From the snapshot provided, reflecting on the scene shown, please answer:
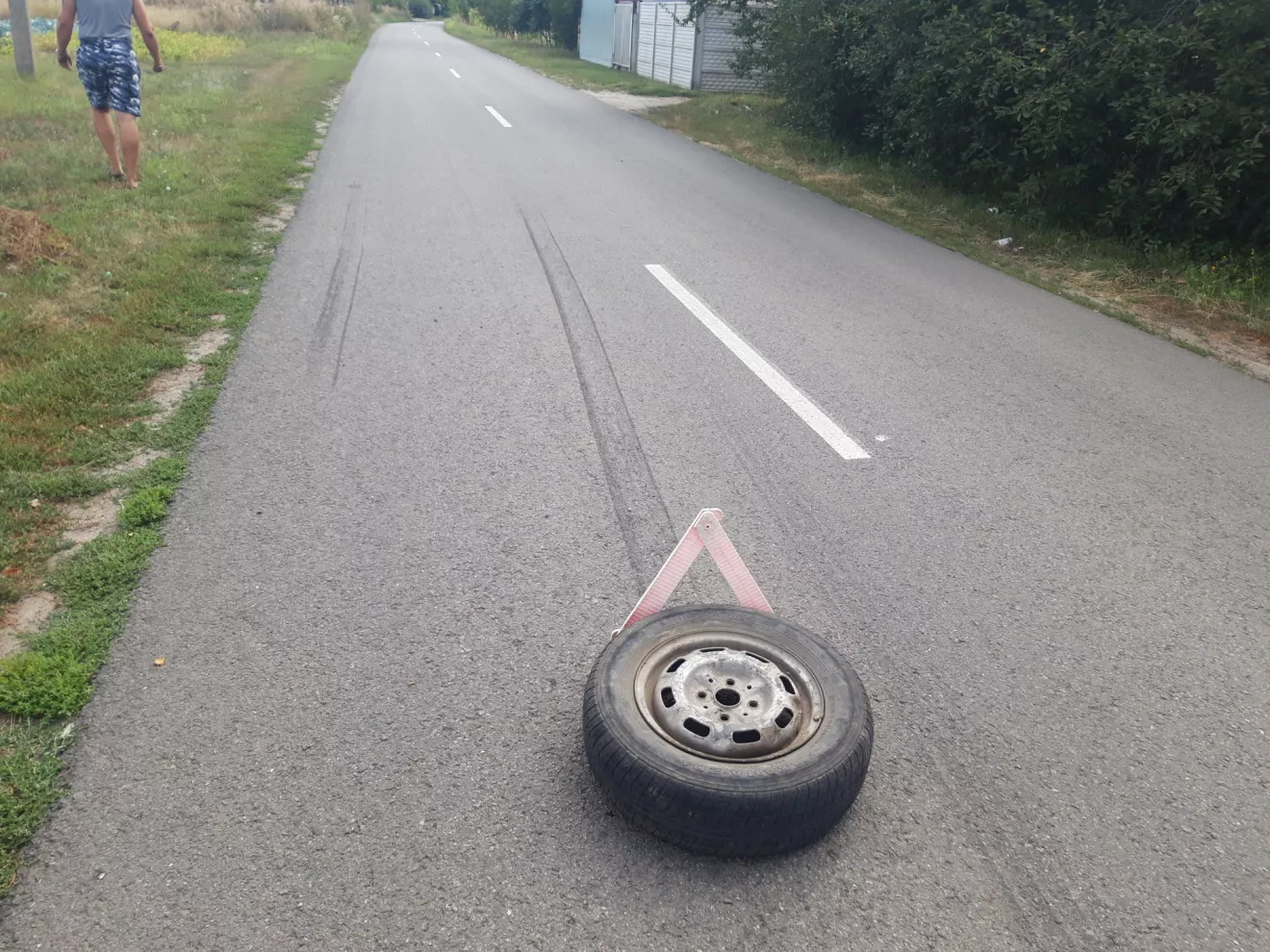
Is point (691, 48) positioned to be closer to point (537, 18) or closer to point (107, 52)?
point (107, 52)

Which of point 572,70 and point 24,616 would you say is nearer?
point 24,616

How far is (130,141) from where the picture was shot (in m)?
9.04

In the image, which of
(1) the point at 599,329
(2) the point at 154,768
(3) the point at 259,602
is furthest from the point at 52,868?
(1) the point at 599,329

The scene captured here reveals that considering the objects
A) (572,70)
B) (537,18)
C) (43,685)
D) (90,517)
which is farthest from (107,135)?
(537,18)

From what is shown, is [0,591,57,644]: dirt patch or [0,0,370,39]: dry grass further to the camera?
[0,0,370,39]: dry grass

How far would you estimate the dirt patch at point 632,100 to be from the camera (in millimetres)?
22264

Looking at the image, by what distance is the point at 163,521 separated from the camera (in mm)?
3832

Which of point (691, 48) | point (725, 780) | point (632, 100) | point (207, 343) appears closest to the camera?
point (725, 780)

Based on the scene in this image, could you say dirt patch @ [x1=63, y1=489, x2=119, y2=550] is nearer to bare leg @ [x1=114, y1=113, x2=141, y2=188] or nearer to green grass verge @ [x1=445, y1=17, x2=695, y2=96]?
bare leg @ [x1=114, y1=113, x2=141, y2=188]

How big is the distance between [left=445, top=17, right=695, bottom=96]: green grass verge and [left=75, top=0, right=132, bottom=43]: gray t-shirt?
61.6 feet

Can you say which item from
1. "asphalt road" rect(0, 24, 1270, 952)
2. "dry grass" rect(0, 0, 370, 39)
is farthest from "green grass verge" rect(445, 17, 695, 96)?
"asphalt road" rect(0, 24, 1270, 952)

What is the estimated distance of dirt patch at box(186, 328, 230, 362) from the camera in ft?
18.4

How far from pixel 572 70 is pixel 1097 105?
84.5 feet

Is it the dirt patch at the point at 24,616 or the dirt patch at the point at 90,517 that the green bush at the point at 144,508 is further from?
the dirt patch at the point at 24,616
